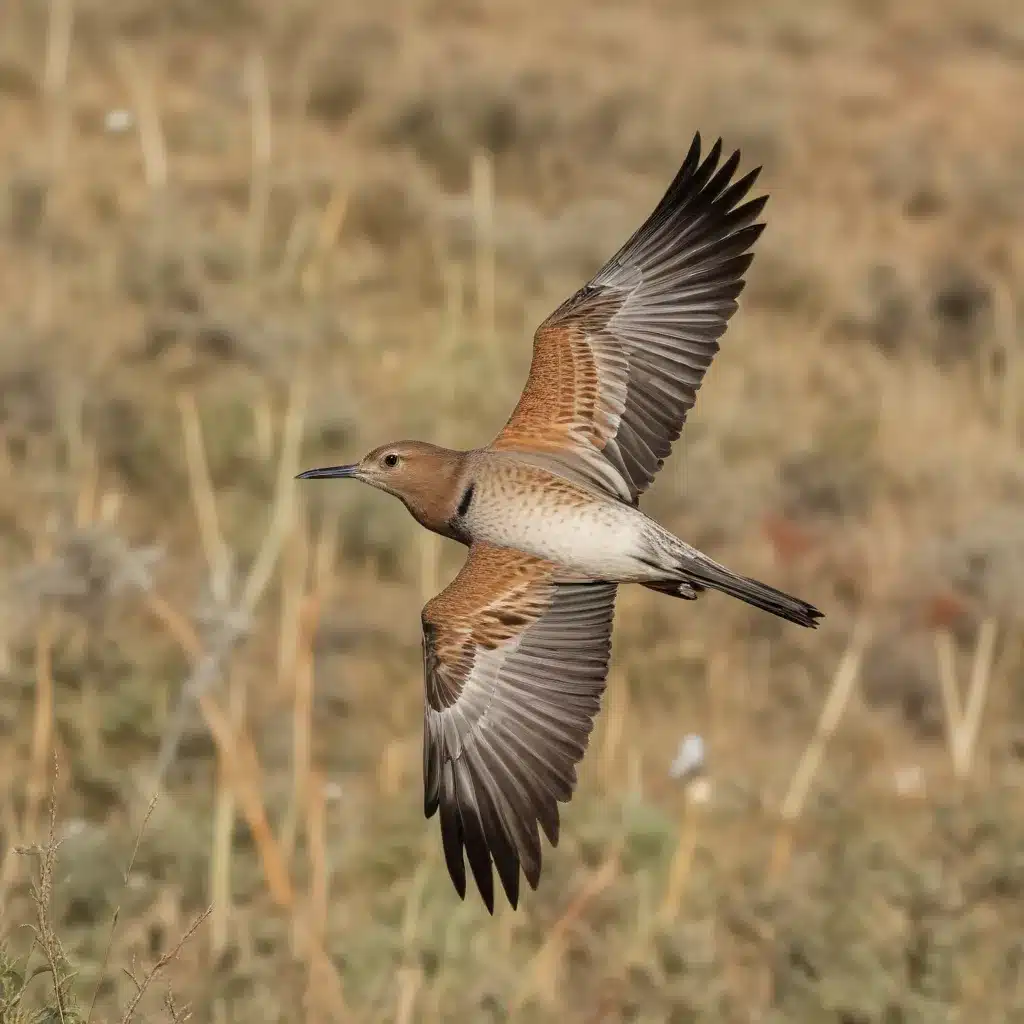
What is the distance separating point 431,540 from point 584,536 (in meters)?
3.39

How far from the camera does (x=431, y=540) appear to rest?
7.42 m

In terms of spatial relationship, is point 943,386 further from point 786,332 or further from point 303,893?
point 303,893

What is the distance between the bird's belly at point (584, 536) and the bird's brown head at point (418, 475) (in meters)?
0.16

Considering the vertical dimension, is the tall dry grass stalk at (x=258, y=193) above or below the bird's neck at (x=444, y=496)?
below

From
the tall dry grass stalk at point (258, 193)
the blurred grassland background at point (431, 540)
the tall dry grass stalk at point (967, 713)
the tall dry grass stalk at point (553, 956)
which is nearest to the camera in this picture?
the tall dry grass stalk at point (553, 956)

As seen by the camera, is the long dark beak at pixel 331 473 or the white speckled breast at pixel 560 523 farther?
the long dark beak at pixel 331 473

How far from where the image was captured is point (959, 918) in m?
5.86

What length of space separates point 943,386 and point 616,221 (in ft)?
7.13

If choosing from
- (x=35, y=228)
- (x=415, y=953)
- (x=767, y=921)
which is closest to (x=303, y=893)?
(x=415, y=953)

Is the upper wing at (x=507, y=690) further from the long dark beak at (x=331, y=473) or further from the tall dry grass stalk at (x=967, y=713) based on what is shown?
the tall dry grass stalk at (x=967, y=713)

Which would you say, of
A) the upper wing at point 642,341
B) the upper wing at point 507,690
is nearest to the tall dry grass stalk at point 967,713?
the upper wing at point 642,341

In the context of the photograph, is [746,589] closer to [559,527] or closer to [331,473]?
[559,527]

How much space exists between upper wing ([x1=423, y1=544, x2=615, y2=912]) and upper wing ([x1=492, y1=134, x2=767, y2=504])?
1.08ft

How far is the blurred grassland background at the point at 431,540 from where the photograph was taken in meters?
5.47
